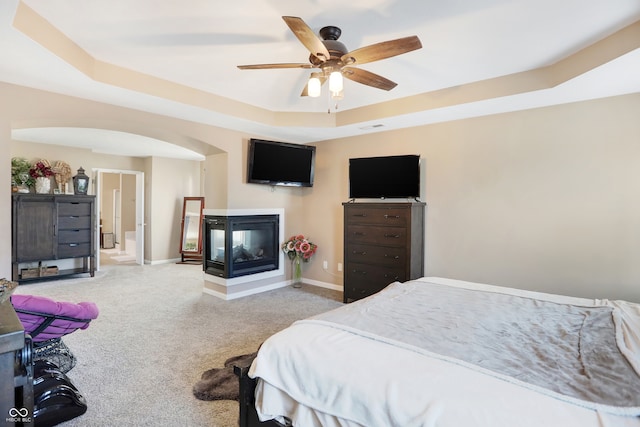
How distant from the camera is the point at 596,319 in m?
1.84

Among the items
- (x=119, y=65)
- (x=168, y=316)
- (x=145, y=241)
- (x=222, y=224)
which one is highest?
(x=119, y=65)

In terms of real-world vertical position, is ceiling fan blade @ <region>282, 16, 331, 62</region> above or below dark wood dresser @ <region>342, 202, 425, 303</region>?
above

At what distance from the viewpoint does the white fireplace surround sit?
4645mm

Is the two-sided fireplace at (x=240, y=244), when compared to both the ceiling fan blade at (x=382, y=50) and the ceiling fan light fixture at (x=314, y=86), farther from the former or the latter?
the ceiling fan blade at (x=382, y=50)

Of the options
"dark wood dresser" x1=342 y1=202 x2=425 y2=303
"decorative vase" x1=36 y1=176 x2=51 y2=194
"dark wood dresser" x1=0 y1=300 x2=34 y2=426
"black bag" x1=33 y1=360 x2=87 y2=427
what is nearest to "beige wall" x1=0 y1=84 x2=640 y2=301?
"dark wood dresser" x1=342 y1=202 x2=425 y2=303

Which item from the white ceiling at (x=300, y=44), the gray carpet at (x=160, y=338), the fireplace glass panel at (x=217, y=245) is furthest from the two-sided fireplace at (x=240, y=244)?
the white ceiling at (x=300, y=44)

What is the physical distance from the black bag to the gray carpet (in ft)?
0.22

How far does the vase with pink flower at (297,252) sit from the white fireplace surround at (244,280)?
0.49 ft

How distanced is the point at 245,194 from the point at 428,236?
2571mm

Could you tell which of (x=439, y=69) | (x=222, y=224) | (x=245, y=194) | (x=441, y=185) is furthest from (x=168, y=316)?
(x=439, y=69)

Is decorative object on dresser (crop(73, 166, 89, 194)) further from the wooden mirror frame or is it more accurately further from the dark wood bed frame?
the dark wood bed frame

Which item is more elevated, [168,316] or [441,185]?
[441,185]

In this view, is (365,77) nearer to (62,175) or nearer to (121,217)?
(62,175)

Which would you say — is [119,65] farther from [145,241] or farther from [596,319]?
[145,241]
